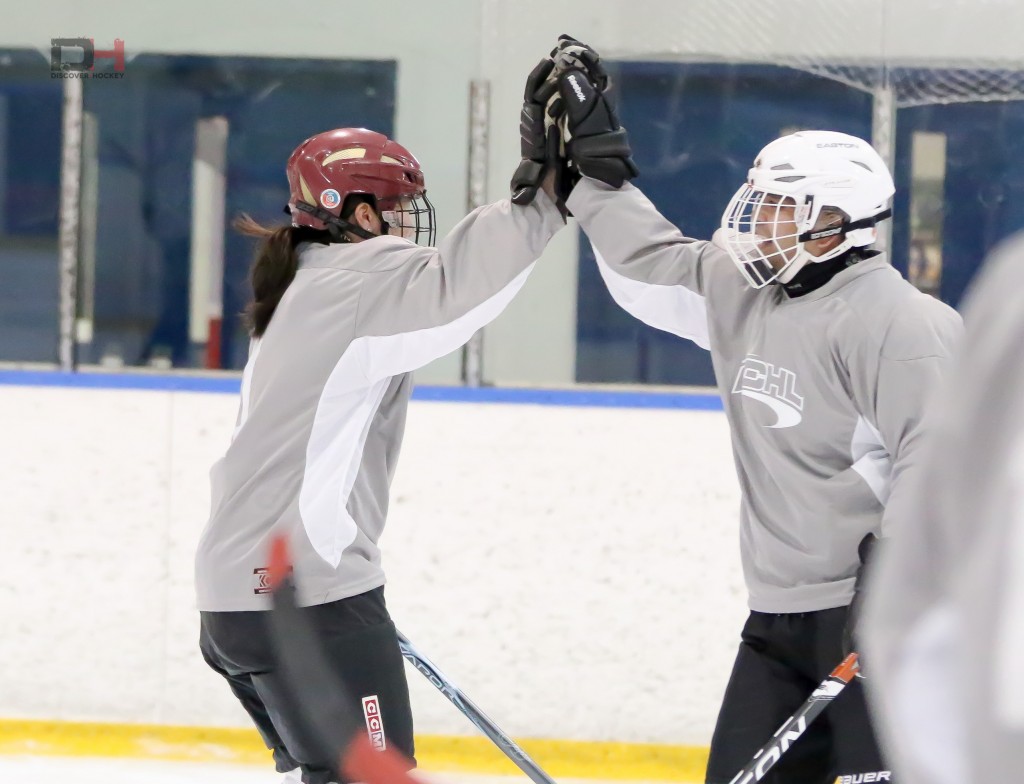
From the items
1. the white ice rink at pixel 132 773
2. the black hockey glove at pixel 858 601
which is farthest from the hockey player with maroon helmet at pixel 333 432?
the white ice rink at pixel 132 773

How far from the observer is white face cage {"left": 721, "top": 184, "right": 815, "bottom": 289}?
1791mm

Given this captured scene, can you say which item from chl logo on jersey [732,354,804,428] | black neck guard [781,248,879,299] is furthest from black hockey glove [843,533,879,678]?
black neck guard [781,248,879,299]

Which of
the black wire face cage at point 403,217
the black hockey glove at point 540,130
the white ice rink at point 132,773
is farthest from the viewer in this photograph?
the white ice rink at point 132,773

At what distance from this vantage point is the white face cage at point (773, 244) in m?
1.79

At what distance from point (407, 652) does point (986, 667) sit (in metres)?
1.84

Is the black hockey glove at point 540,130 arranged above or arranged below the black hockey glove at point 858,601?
above

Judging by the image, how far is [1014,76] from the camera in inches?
134

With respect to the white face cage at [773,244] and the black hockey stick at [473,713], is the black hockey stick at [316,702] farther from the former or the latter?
the white face cage at [773,244]

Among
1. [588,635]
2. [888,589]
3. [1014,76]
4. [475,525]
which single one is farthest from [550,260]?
[888,589]

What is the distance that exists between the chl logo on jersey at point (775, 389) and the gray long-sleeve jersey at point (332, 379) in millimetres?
347

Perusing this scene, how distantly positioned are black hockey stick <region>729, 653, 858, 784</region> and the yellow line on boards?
1440mm

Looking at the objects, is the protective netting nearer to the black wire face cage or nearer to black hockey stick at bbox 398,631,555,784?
the black wire face cage

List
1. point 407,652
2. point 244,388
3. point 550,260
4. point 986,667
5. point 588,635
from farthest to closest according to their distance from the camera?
point 550,260, point 588,635, point 407,652, point 244,388, point 986,667

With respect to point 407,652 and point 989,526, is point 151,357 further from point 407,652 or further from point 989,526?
point 989,526
